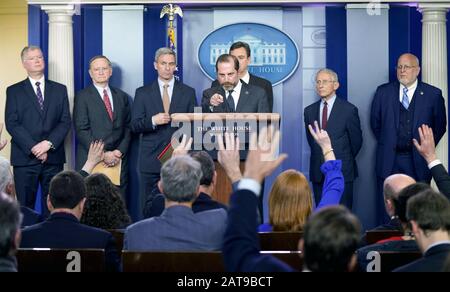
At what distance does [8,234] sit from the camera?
10.5ft

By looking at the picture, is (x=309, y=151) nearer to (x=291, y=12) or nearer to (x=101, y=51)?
(x=291, y=12)

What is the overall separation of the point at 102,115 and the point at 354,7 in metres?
2.56

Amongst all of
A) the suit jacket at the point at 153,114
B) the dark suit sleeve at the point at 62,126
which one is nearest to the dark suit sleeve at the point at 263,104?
the suit jacket at the point at 153,114

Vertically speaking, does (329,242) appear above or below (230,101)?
below

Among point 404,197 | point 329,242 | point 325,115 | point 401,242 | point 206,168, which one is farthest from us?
point 325,115

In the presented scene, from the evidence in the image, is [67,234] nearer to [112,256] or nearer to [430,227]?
[112,256]

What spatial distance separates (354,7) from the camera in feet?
29.1

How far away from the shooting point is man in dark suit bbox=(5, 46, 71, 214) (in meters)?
8.24

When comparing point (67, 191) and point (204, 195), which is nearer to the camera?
point (67, 191)

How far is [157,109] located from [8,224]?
5.15 m

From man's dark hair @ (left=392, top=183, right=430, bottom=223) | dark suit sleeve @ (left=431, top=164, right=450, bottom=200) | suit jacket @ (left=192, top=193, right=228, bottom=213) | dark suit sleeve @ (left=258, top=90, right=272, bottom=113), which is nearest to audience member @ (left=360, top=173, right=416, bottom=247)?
dark suit sleeve @ (left=431, top=164, right=450, bottom=200)

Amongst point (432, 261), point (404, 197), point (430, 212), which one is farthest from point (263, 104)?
point (432, 261)

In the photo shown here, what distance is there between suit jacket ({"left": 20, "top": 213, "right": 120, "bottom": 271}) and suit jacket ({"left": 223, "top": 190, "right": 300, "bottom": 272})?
1.39 metres
